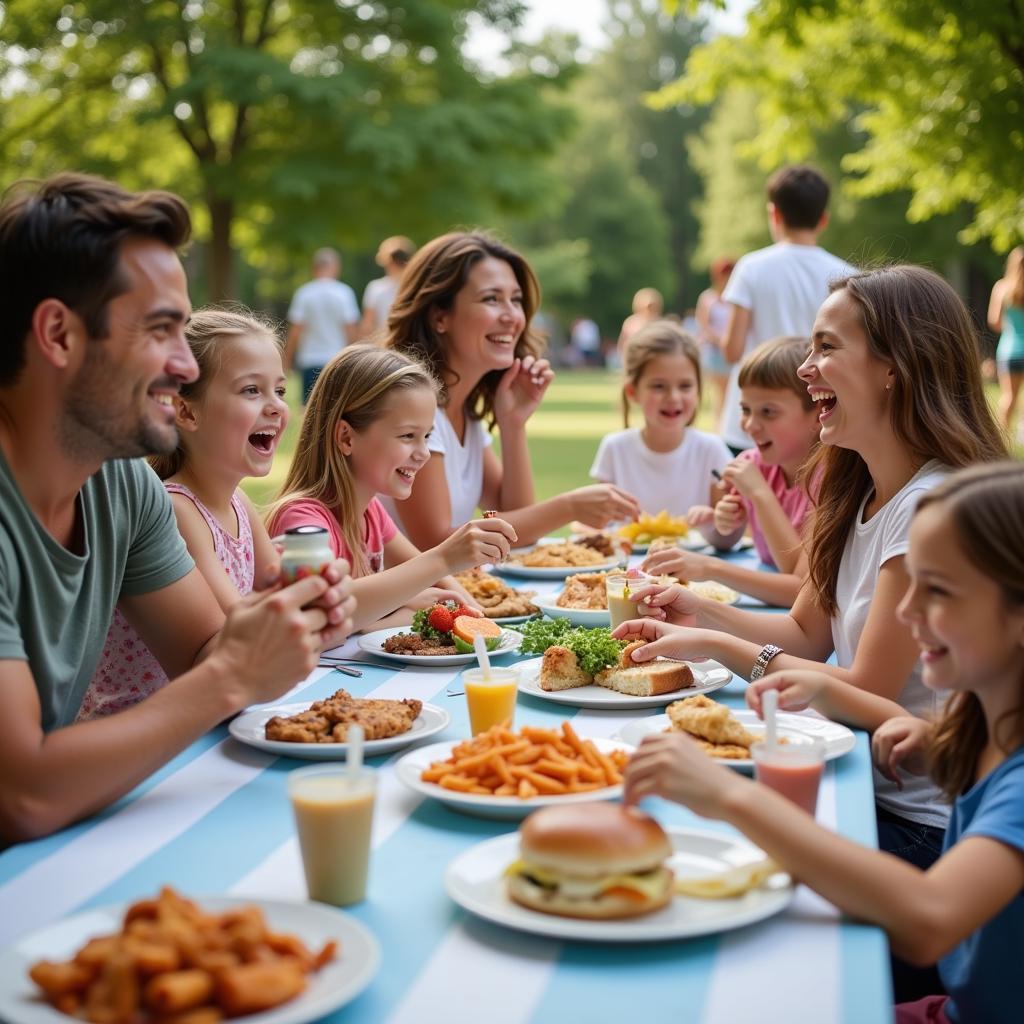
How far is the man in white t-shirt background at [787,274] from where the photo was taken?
23.7 feet

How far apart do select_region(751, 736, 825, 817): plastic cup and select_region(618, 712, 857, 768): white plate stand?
387 mm

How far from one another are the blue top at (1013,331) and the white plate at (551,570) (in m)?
9.48

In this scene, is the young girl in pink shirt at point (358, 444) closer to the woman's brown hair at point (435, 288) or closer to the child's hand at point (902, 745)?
the woman's brown hair at point (435, 288)

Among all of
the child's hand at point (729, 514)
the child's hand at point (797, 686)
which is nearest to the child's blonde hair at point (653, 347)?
the child's hand at point (729, 514)

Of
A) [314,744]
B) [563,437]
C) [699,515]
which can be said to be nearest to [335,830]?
[314,744]

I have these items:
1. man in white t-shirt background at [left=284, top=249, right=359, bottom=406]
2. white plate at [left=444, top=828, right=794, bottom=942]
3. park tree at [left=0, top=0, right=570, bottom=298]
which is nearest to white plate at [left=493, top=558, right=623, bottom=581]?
white plate at [left=444, top=828, right=794, bottom=942]

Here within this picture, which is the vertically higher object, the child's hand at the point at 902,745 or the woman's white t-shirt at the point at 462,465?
the woman's white t-shirt at the point at 462,465

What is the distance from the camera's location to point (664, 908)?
164 centimetres

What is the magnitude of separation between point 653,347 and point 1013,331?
8.21m

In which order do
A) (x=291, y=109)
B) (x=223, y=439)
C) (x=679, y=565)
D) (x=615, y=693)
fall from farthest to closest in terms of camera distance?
1. (x=291, y=109)
2. (x=679, y=565)
3. (x=223, y=439)
4. (x=615, y=693)

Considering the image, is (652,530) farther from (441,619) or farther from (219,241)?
(219,241)

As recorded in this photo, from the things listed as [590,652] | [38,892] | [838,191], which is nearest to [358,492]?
[590,652]

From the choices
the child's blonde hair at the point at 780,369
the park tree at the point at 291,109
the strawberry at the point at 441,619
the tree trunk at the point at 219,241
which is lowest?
the strawberry at the point at 441,619

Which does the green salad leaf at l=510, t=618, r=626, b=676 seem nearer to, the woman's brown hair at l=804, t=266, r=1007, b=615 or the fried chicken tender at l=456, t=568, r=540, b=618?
the fried chicken tender at l=456, t=568, r=540, b=618
